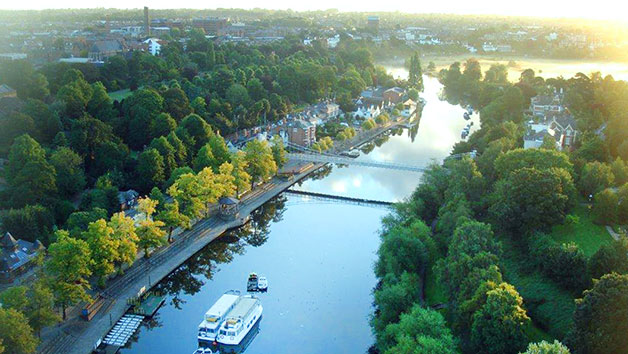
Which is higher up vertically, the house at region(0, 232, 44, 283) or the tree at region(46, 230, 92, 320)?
the tree at region(46, 230, 92, 320)

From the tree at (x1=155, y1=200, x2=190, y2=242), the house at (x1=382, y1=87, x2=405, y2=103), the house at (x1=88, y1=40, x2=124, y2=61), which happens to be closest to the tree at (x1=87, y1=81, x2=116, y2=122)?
→ the tree at (x1=155, y1=200, x2=190, y2=242)

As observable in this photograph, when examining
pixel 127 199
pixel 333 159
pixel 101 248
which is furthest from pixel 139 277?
pixel 333 159

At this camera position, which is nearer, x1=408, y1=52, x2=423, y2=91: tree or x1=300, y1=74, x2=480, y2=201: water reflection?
x1=300, y1=74, x2=480, y2=201: water reflection

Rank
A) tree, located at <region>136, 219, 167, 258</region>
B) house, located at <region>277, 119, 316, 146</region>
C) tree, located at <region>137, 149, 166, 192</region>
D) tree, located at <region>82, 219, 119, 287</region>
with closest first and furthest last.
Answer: tree, located at <region>82, 219, 119, 287</region>
tree, located at <region>136, 219, 167, 258</region>
tree, located at <region>137, 149, 166, 192</region>
house, located at <region>277, 119, 316, 146</region>

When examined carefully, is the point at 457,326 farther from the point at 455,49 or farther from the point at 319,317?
the point at 455,49

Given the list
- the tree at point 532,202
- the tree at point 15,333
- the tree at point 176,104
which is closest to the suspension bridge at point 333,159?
the tree at point 176,104

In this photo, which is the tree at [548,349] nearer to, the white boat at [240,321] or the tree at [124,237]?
the white boat at [240,321]

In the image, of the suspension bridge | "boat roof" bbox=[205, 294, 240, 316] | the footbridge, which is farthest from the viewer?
the suspension bridge

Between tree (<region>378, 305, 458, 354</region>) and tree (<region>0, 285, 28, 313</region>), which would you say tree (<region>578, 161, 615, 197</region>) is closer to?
tree (<region>378, 305, 458, 354</region>)

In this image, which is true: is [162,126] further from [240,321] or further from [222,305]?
[240,321]
